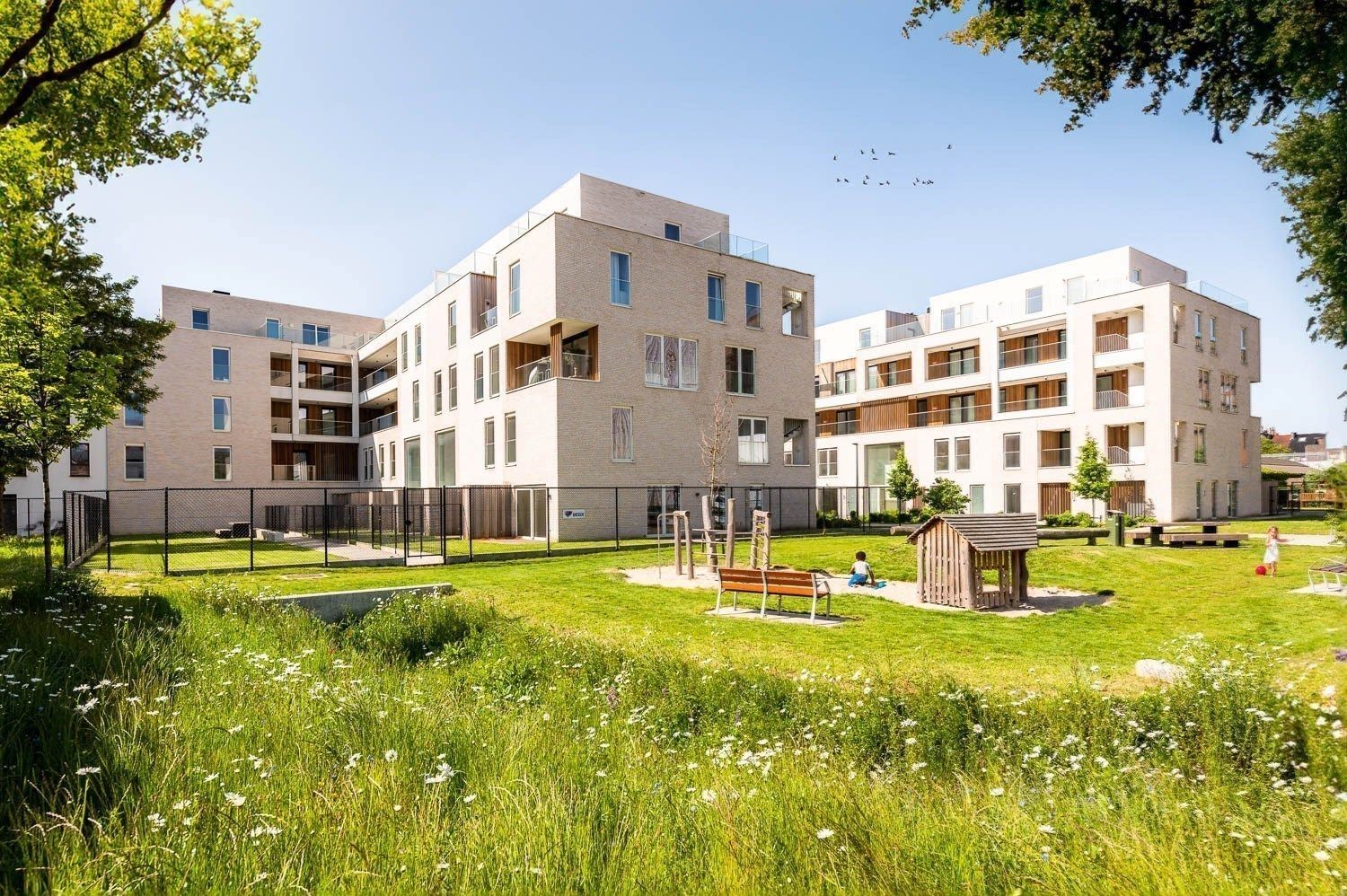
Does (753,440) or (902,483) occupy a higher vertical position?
(753,440)

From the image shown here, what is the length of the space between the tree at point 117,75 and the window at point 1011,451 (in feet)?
151

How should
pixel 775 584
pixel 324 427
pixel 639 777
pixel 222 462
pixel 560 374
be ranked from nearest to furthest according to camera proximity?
pixel 639 777 → pixel 775 584 → pixel 560 374 → pixel 222 462 → pixel 324 427

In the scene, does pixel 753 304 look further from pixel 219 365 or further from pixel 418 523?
pixel 219 365

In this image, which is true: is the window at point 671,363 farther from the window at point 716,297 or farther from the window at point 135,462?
the window at point 135,462

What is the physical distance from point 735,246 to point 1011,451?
24.1 meters

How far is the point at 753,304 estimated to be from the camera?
124 feet

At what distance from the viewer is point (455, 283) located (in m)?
38.5

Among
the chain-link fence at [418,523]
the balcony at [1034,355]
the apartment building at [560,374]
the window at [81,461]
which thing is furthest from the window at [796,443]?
the window at [81,461]

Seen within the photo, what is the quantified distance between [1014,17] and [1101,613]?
397 inches

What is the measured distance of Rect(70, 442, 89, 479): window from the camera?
41562mm

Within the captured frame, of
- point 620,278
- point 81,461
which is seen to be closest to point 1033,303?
point 620,278

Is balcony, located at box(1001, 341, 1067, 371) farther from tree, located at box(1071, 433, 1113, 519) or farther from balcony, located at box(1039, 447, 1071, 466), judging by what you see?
tree, located at box(1071, 433, 1113, 519)

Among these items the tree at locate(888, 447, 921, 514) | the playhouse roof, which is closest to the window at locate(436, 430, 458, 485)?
the tree at locate(888, 447, 921, 514)

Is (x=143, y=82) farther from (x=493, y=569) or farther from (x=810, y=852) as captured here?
(x=810, y=852)
